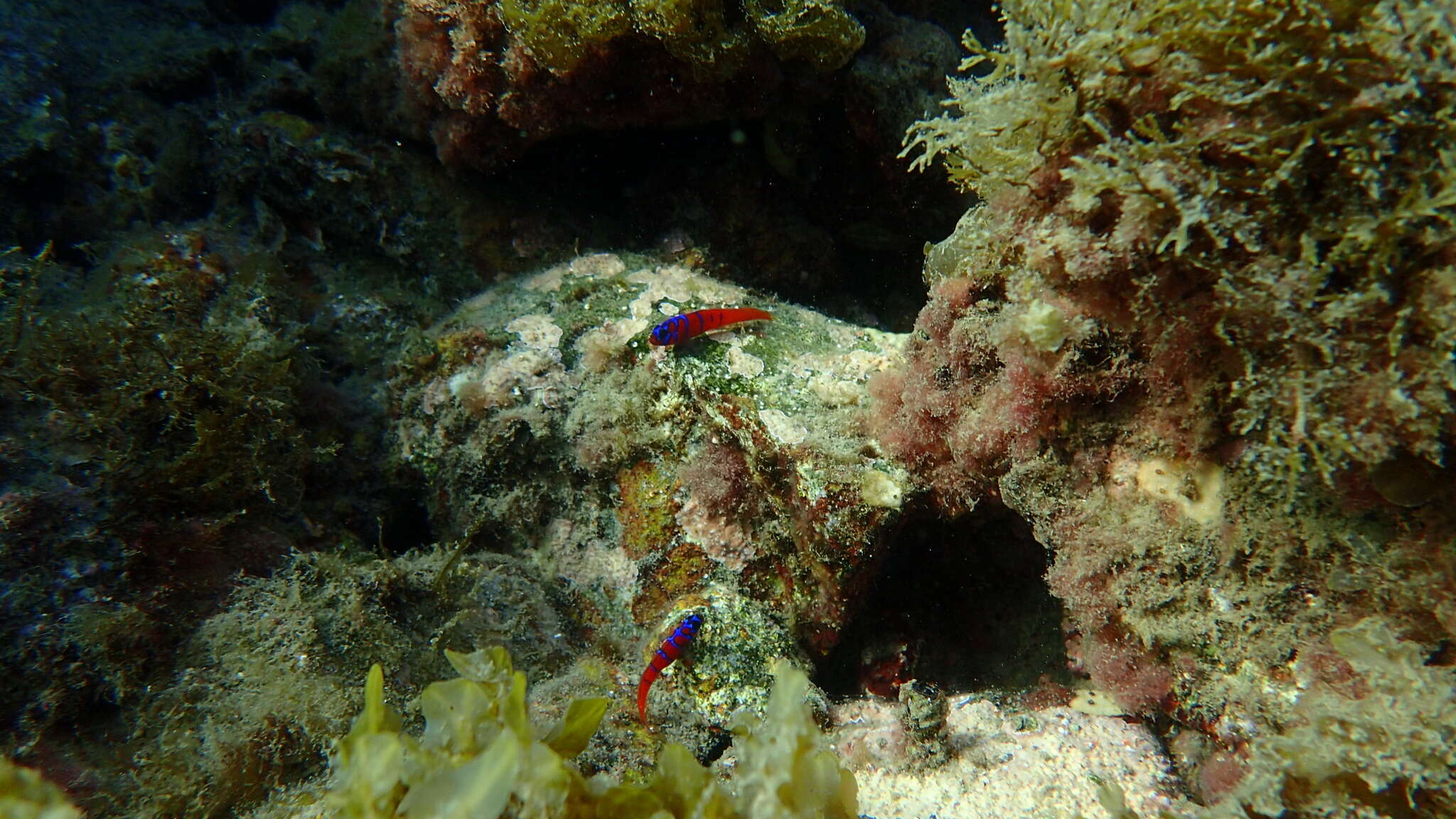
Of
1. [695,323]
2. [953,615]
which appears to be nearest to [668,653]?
[695,323]

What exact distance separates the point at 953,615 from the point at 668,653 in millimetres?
1914

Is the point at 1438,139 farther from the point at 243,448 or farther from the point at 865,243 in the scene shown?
the point at 243,448

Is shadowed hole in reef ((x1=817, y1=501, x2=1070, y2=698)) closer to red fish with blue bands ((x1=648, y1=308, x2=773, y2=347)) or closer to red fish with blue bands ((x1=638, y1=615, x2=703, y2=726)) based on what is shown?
red fish with blue bands ((x1=638, y1=615, x2=703, y2=726))

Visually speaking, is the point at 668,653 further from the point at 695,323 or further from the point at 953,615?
the point at 953,615

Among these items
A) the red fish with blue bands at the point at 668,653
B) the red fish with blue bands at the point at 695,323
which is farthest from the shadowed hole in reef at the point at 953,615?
the red fish with blue bands at the point at 695,323

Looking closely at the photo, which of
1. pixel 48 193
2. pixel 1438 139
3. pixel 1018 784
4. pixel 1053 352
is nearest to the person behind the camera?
pixel 1438 139

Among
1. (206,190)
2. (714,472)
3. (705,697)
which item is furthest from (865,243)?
(206,190)

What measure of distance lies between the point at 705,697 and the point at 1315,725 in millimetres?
2380

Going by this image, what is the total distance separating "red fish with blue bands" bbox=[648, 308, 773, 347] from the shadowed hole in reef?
158 centimetres

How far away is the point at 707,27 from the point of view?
3885 mm

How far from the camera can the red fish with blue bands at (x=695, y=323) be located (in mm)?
3555

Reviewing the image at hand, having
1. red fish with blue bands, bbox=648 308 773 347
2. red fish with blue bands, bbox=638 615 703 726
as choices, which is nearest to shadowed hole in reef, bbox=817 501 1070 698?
red fish with blue bands, bbox=638 615 703 726

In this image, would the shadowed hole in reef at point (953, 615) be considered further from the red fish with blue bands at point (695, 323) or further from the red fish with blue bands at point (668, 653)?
the red fish with blue bands at point (695, 323)

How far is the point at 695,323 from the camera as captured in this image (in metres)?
3.61
